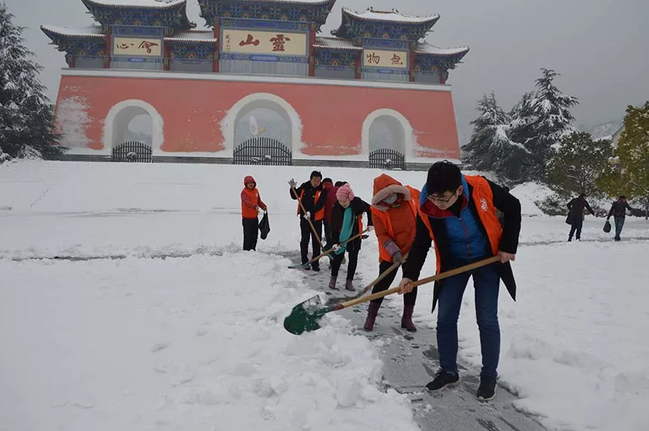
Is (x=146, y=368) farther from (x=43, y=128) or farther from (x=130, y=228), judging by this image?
(x=43, y=128)

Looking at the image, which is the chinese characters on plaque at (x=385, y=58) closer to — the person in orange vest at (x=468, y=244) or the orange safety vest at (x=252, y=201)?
the orange safety vest at (x=252, y=201)

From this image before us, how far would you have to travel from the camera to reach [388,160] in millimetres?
24391

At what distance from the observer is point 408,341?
3.57 metres

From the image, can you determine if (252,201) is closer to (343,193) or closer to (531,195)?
(343,193)

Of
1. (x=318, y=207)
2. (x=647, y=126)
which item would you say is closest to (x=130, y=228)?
(x=318, y=207)

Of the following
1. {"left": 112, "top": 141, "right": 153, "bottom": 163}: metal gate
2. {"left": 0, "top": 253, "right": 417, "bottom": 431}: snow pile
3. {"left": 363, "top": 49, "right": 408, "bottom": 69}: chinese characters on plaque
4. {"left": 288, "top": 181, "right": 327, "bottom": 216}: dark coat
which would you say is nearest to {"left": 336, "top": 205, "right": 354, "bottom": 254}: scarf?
{"left": 0, "top": 253, "right": 417, "bottom": 431}: snow pile

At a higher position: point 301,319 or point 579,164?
point 579,164

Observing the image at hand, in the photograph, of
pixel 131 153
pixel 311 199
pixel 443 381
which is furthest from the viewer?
pixel 131 153

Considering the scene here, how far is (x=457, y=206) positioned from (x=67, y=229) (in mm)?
10905

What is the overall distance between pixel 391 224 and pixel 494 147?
2158cm

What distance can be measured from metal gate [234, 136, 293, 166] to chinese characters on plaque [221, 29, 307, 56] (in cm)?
511

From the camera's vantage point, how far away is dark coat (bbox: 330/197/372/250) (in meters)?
5.29

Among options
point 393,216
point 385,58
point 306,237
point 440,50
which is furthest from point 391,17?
point 393,216

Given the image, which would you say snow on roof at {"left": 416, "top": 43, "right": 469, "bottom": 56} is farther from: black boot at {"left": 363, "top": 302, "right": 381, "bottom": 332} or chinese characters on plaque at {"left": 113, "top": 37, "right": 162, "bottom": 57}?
black boot at {"left": 363, "top": 302, "right": 381, "bottom": 332}
